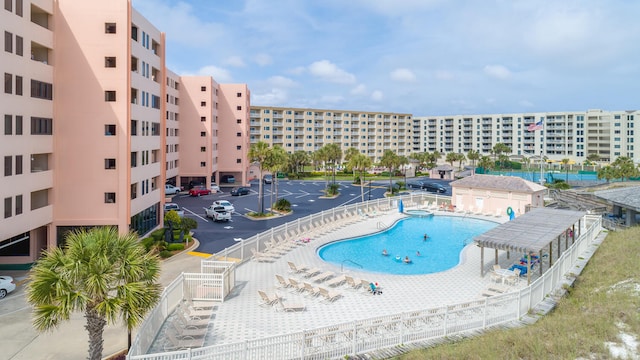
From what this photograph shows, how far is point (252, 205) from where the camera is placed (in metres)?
54.8

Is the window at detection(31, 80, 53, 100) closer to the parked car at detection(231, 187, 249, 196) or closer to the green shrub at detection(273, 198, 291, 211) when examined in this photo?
the green shrub at detection(273, 198, 291, 211)

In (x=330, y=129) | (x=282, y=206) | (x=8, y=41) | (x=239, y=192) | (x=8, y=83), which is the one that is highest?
(x=330, y=129)

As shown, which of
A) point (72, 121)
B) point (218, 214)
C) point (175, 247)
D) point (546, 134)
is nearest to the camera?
point (72, 121)

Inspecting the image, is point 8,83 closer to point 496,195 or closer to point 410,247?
point 410,247

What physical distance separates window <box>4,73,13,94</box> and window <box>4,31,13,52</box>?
1.37 meters

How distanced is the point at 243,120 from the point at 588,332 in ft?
227

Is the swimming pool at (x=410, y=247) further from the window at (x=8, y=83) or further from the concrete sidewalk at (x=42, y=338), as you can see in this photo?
the window at (x=8, y=83)

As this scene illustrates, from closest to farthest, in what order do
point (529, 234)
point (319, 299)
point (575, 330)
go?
point (575, 330), point (319, 299), point (529, 234)

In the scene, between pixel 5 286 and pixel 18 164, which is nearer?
pixel 5 286

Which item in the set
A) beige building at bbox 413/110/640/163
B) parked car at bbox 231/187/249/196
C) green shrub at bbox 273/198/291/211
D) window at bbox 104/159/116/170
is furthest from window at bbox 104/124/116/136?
beige building at bbox 413/110/640/163

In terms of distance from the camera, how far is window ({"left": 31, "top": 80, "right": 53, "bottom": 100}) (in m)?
27.2

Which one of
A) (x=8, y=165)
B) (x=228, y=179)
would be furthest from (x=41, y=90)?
(x=228, y=179)

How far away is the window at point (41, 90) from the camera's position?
1072 inches

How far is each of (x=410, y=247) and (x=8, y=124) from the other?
27.9 m
